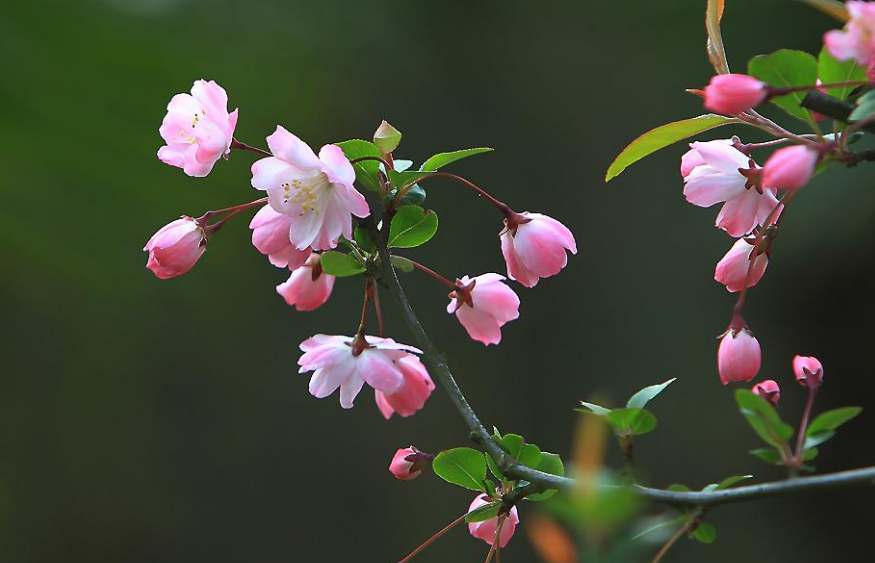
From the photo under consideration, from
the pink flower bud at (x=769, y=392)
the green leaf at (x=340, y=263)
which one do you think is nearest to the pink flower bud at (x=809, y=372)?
the pink flower bud at (x=769, y=392)

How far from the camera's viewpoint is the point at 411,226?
45cm

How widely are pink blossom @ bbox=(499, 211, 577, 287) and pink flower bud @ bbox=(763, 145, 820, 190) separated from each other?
6.4 inches

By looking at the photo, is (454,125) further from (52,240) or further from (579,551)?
(579,551)

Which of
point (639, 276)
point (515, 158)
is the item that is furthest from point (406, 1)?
point (639, 276)

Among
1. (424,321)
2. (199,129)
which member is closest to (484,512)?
(199,129)

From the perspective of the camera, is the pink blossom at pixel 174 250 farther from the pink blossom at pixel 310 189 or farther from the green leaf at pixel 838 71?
the green leaf at pixel 838 71

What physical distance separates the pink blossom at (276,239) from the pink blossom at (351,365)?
47 millimetres

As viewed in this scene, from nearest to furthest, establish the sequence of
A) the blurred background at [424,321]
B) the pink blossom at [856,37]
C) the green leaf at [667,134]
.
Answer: the pink blossom at [856,37], the green leaf at [667,134], the blurred background at [424,321]

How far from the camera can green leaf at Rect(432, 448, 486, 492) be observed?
42 cm

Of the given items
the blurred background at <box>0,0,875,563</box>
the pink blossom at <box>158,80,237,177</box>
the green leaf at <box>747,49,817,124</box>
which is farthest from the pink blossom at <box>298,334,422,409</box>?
the blurred background at <box>0,0,875,563</box>

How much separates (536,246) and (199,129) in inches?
7.4

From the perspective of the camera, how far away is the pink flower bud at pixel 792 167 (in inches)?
12.5

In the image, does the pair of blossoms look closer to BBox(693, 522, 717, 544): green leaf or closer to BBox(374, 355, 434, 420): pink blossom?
BBox(374, 355, 434, 420): pink blossom

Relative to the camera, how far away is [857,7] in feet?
1.03
